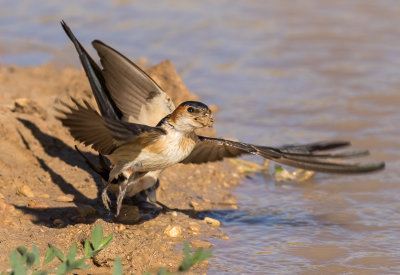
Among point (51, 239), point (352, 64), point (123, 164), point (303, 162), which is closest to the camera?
point (51, 239)

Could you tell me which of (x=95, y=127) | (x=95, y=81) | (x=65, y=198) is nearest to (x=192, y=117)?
(x=95, y=127)

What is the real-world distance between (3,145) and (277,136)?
349 cm

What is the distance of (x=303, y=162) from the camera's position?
5.95 m

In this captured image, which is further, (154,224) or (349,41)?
(349,41)

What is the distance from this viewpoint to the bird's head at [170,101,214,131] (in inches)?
205

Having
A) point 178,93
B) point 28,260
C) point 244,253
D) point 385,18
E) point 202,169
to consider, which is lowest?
point 28,260

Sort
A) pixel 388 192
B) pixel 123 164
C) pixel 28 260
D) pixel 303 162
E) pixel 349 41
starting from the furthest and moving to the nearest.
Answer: pixel 349 41, pixel 388 192, pixel 303 162, pixel 123 164, pixel 28 260

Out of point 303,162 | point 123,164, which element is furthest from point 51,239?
point 303,162

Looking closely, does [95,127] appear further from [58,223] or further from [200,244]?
[200,244]

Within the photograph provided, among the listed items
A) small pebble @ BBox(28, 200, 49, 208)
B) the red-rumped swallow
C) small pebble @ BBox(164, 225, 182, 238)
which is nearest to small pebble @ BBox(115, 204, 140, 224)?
the red-rumped swallow

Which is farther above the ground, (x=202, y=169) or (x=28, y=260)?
(x=202, y=169)

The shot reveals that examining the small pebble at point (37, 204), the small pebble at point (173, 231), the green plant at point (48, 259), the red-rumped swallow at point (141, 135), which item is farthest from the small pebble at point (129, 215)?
the green plant at point (48, 259)

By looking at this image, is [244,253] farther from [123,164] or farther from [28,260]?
[28,260]

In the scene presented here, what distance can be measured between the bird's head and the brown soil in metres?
0.84
